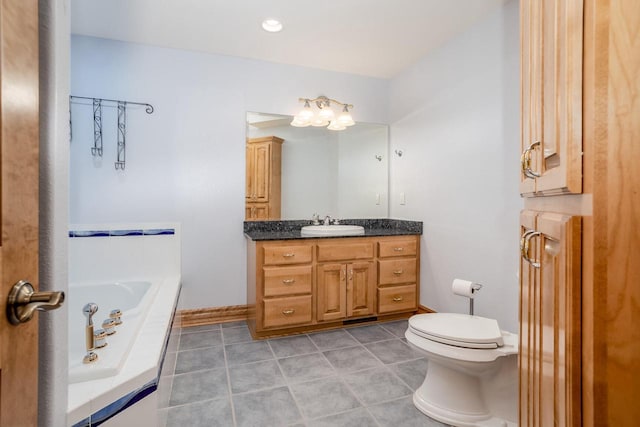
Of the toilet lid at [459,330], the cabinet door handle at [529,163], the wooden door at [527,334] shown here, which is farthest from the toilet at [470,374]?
the cabinet door handle at [529,163]

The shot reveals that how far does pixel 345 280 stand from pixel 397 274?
505mm

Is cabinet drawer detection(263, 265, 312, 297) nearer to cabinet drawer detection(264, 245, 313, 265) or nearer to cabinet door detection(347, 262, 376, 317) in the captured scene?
cabinet drawer detection(264, 245, 313, 265)

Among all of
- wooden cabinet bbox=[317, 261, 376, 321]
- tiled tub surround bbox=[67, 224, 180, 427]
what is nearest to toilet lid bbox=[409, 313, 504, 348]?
wooden cabinet bbox=[317, 261, 376, 321]

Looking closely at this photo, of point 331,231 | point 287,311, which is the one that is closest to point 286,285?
point 287,311

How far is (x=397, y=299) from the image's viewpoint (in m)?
2.98

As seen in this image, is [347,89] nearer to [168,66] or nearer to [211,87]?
[211,87]

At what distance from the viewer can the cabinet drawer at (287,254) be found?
2.58m

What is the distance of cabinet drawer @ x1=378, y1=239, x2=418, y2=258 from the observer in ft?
9.58

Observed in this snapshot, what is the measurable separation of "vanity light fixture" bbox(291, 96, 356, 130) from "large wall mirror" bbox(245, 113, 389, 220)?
10 cm

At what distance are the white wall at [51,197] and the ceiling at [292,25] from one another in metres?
1.86

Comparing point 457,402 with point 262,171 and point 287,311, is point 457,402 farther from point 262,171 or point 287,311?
point 262,171

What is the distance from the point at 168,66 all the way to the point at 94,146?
887 mm

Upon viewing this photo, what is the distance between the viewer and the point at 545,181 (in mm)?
754

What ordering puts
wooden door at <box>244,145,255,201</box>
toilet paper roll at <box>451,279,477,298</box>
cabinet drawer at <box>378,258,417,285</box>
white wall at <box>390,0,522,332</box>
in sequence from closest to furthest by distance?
toilet paper roll at <box>451,279,477,298</box>, white wall at <box>390,0,522,332</box>, cabinet drawer at <box>378,258,417,285</box>, wooden door at <box>244,145,255,201</box>
